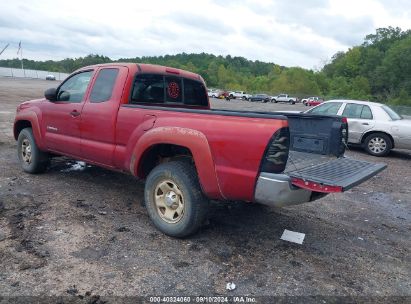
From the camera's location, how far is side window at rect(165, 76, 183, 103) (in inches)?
209

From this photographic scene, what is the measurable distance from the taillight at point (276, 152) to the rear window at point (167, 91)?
7.03 ft

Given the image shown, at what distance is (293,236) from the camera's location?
14.5 ft

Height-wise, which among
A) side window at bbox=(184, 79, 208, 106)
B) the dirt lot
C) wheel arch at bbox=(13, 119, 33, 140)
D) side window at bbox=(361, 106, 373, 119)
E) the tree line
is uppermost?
the tree line

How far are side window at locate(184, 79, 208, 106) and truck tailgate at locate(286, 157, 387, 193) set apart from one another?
2241mm

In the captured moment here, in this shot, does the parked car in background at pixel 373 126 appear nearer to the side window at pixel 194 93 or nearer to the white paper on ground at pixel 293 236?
the side window at pixel 194 93

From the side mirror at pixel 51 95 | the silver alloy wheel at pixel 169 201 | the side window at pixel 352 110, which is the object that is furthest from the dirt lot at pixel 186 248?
the side window at pixel 352 110

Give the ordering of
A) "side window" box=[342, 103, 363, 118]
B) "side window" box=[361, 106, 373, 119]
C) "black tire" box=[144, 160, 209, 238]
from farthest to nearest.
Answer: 1. "side window" box=[342, 103, 363, 118]
2. "side window" box=[361, 106, 373, 119]
3. "black tire" box=[144, 160, 209, 238]

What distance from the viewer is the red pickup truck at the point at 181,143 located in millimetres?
3434

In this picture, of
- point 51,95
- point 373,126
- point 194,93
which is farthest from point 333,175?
point 373,126

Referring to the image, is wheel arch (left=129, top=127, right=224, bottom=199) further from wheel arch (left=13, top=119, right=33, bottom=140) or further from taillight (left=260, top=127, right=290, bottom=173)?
wheel arch (left=13, top=119, right=33, bottom=140)

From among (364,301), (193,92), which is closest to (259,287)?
(364,301)

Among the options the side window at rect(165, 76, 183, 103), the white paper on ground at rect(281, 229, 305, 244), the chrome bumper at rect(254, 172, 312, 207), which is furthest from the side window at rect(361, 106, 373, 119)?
the chrome bumper at rect(254, 172, 312, 207)

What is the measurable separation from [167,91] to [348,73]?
117 meters

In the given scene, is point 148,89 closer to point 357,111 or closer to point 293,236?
point 293,236
